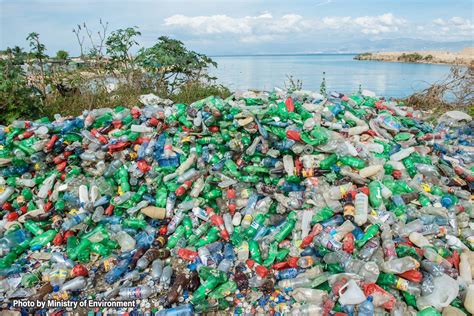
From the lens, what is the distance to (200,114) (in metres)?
4.14

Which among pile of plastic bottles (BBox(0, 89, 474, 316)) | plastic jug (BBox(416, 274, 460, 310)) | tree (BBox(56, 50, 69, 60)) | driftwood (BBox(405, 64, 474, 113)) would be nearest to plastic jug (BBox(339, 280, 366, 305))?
pile of plastic bottles (BBox(0, 89, 474, 316))

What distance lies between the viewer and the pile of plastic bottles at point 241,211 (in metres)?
2.73

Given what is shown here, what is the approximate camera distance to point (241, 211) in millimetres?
3623

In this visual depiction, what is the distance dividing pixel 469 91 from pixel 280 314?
7.91m

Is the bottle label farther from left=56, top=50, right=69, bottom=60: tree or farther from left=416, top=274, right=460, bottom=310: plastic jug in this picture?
left=56, top=50, right=69, bottom=60: tree

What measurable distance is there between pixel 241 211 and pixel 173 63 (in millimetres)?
4428

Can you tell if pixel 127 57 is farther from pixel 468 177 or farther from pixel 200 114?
pixel 468 177

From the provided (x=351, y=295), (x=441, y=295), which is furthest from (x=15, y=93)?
(x=441, y=295)

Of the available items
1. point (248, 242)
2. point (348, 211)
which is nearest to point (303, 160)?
point (348, 211)

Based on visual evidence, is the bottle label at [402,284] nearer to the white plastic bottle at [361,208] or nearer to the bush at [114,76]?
the white plastic bottle at [361,208]

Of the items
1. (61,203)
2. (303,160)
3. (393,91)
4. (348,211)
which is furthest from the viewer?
(393,91)

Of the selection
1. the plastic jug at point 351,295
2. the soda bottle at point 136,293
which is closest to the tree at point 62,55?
the soda bottle at point 136,293

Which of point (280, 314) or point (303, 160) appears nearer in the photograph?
point (280, 314)

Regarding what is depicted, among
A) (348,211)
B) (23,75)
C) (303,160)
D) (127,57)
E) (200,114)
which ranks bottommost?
(348,211)
